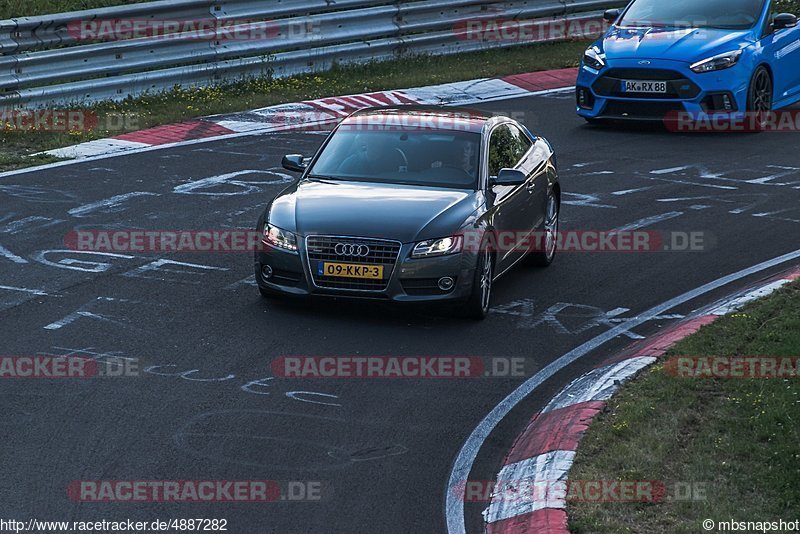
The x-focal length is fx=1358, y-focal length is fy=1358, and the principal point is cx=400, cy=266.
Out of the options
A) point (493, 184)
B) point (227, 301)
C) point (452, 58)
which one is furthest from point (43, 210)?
point (452, 58)

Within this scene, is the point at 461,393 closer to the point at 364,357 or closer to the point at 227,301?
the point at 364,357

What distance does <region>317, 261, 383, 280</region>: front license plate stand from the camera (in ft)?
32.6

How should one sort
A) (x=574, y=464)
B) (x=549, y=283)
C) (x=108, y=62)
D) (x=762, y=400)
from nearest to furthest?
(x=574, y=464) < (x=762, y=400) < (x=549, y=283) < (x=108, y=62)

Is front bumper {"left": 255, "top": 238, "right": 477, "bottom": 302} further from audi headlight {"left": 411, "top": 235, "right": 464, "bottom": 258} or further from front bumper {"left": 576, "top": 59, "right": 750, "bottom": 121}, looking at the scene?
front bumper {"left": 576, "top": 59, "right": 750, "bottom": 121}

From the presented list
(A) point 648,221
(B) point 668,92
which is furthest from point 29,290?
(B) point 668,92

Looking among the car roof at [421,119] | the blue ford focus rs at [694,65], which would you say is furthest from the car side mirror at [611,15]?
the car roof at [421,119]

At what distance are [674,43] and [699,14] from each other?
47.1 inches

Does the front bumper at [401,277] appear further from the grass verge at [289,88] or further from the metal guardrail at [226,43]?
the metal guardrail at [226,43]

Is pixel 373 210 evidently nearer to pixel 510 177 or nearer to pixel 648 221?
pixel 510 177

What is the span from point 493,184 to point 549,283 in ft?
3.62

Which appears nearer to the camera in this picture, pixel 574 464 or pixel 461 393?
pixel 574 464

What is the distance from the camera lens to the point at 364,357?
30.5 ft

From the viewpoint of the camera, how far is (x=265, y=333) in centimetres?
975

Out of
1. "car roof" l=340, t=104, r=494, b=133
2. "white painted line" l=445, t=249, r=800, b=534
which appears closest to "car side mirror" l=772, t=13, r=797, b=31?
"white painted line" l=445, t=249, r=800, b=534
